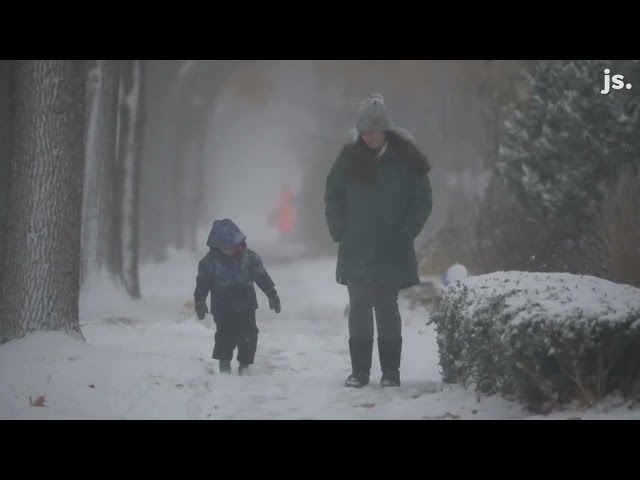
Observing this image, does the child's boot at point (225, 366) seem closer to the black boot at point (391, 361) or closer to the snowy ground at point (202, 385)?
the snowy ground at point (202, 385)

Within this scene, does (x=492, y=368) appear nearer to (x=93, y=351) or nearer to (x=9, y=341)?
(x=93, y=351)

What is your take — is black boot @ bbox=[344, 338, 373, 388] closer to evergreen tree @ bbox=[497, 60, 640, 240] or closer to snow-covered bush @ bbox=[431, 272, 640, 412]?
snow-covered bush @ bbox=[431, 272, 640, 412]

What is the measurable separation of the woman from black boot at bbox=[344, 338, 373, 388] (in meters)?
0.04

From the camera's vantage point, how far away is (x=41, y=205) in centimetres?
779

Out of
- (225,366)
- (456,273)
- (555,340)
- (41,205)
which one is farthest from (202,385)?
(456,273)

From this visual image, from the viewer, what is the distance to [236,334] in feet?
27.4

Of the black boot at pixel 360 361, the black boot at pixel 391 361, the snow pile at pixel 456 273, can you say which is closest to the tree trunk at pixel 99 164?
the snow pile at pixel 456 273

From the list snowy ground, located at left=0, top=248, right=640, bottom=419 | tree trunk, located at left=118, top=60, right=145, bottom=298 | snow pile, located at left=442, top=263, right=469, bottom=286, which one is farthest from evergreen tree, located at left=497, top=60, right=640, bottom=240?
tree trunk, located at left=118, top=60, right=145, bottom=298

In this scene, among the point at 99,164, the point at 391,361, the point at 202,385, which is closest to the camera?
the point at 202,385

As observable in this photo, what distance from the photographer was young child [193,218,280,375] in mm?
8312

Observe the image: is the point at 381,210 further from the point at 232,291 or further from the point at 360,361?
the point at 232,291

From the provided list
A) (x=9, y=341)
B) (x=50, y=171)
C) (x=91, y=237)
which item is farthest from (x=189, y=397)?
(x=91, y=237)

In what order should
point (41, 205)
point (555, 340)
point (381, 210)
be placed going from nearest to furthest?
point (555, 340) < point (381, 210) < point (41, 205)

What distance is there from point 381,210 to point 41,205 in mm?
2786
